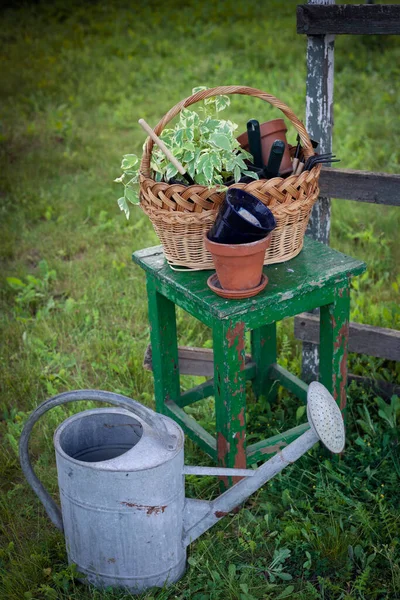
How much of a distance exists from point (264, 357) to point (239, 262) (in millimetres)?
991

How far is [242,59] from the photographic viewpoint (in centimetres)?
775

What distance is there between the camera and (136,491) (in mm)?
1998

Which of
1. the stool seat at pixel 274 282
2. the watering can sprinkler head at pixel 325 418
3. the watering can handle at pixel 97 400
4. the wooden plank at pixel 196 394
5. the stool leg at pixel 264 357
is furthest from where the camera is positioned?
the stool leg at pixel 264 357

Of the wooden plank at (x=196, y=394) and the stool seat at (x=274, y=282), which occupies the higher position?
the stool seat at (x=274, y=282)

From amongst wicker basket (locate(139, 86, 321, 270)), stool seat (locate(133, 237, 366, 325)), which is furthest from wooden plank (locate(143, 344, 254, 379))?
wicker basket (locate(139, 86, 321, 270))

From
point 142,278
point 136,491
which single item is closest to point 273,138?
point 136,491

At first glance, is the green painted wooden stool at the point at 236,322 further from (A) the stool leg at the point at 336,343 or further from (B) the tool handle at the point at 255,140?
(B) the tool handle at the point at 255,140

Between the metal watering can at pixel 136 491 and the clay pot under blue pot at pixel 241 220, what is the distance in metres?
A: 0.52

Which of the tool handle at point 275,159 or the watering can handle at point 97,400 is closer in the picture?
the watering can handle at point 97,400

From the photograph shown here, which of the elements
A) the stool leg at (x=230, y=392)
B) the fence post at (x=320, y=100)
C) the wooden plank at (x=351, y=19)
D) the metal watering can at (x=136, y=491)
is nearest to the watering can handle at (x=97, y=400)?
the metal watering can at (x=136, y=491)

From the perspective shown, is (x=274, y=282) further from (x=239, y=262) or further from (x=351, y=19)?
(x=351, y=19)

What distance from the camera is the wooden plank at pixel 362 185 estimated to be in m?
2.67

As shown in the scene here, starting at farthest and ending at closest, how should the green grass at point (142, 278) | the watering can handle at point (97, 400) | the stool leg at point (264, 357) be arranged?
the stool leg at point (264, 357) → the green grass at point (142, 278) → the watering can handle at point (97, 400)

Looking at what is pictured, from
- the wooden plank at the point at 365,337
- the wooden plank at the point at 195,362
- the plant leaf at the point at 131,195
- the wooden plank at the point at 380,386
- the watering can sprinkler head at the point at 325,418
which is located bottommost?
the wooden plank at the point at 380,386
